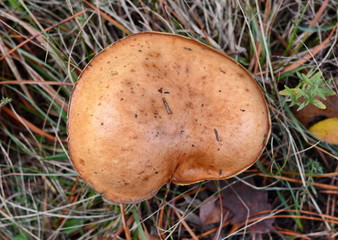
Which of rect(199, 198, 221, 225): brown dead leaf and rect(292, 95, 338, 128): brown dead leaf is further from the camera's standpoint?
rect(199, 198, 221, 225): brown dead leaf

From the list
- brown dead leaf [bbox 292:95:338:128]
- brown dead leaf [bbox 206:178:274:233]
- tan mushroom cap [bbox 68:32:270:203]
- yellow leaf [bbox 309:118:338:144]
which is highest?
tan mushroom cap [bbox 68:32:270:203]

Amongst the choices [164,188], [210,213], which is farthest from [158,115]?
[210,213]

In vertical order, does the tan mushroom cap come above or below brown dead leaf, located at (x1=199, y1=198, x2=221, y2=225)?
above

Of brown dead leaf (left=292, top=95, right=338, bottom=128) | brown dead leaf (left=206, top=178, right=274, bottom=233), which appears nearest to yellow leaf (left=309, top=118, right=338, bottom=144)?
brown dead leaf (left=292, top=95, right=338, bottom=128)

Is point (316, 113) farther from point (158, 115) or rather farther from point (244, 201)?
point (158, 115)

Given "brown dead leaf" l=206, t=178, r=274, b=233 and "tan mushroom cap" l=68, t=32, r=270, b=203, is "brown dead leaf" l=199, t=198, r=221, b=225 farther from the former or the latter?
"tan mushroom cap" l=68, t=32, r=270, b=203

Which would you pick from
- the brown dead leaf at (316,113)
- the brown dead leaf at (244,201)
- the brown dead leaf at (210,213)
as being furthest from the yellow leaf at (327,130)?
the brown dead leaf at (210,213)
